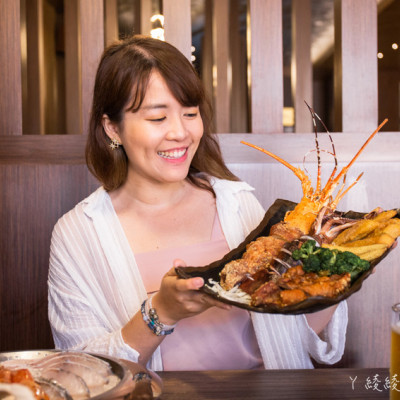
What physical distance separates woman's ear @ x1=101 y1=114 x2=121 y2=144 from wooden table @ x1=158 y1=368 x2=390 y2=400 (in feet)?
3.36

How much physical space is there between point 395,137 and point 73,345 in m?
1.54

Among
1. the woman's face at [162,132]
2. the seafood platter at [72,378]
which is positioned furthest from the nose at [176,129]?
the seafood platter at [72,378]

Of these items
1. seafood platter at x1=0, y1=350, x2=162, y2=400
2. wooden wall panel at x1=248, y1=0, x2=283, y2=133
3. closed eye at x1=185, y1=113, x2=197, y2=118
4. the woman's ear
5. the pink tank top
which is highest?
wooden wall panel at x1=248, y1=0, x2=283, y2=133

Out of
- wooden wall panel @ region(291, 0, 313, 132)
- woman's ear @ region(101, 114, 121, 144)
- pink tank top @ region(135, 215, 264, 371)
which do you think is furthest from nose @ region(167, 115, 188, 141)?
wooden wall panel @ region(291, 0, 313, 132)

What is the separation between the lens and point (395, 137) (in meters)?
2.35

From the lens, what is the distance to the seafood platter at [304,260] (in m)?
1.24

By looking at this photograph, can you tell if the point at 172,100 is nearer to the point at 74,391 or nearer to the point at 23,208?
the point at 23,208

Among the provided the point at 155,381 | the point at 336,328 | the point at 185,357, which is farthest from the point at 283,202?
the point at 155,381

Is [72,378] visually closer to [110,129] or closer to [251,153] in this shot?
[110,129]

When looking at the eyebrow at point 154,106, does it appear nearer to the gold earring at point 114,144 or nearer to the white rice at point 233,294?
the gold earring at point 114,144

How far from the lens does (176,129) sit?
1.81m

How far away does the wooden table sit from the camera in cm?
116

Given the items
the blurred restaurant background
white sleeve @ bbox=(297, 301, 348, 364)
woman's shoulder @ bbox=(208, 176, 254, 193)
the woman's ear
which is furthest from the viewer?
the blurred restaurant background

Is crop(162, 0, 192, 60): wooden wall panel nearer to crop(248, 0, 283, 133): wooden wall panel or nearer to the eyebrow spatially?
crop(248, 0, 283, 133): wooden wall panel
